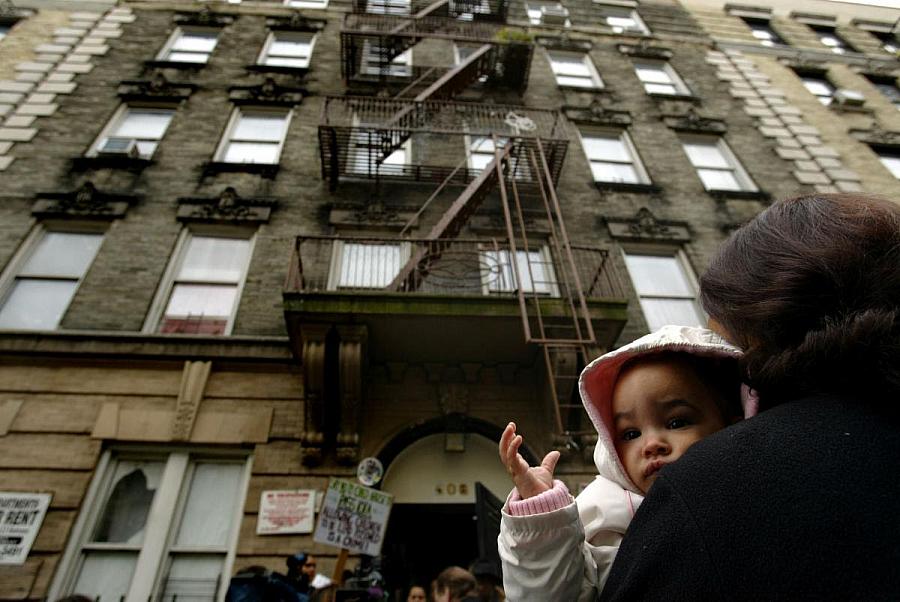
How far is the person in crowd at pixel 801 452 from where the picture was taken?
2.85 ft

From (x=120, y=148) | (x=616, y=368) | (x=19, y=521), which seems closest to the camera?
(x=616, y=368)

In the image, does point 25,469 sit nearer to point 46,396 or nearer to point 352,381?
point 46,396

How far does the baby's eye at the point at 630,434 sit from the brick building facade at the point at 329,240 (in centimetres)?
381

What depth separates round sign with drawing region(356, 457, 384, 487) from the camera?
20.4 feet

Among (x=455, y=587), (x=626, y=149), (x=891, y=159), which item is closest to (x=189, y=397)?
(x=455, y=587)

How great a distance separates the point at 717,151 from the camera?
43.8 feet

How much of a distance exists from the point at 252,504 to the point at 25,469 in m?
3.03

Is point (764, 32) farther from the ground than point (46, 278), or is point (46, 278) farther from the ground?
point (764, 32)

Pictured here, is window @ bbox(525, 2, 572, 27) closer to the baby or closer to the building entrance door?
the building entrance door

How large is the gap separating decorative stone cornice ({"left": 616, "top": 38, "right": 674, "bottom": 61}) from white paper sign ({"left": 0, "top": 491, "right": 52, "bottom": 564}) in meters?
18.4

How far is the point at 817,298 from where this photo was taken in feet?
3.90

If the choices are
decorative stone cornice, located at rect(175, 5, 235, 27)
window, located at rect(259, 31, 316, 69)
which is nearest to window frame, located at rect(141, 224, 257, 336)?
window, located at rect(259, 31, 316, 69)

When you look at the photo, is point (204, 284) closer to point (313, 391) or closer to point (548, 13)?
point (313, 391)

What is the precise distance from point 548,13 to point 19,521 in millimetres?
18988
